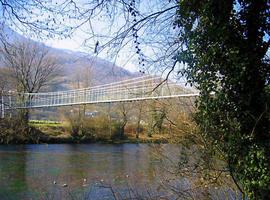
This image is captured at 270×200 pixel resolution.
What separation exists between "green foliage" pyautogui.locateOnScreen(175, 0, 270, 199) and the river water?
1.64m

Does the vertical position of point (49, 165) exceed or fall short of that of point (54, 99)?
it falls short

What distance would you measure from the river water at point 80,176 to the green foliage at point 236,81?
1.64 m

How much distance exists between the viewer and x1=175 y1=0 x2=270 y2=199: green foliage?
315 centimetres

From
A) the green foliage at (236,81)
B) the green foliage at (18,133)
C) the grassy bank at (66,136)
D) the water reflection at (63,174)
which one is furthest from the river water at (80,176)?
the grassy bank at (66,136)

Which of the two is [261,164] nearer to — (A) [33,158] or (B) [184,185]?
(B) [184,185]

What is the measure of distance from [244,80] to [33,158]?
36.6 feet

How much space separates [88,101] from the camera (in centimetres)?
2200

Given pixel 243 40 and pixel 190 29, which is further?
pixel 190 29

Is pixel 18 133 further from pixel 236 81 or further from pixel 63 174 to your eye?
pixel 236 81

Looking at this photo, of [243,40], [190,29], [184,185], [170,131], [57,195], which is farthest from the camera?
[57,195]

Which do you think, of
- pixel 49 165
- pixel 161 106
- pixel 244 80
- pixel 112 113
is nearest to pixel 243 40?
pixel 244 80

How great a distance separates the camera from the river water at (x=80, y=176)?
20.8 feet

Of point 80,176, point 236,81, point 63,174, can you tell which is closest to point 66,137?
point 63,174

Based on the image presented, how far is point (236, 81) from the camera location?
3.19 m
